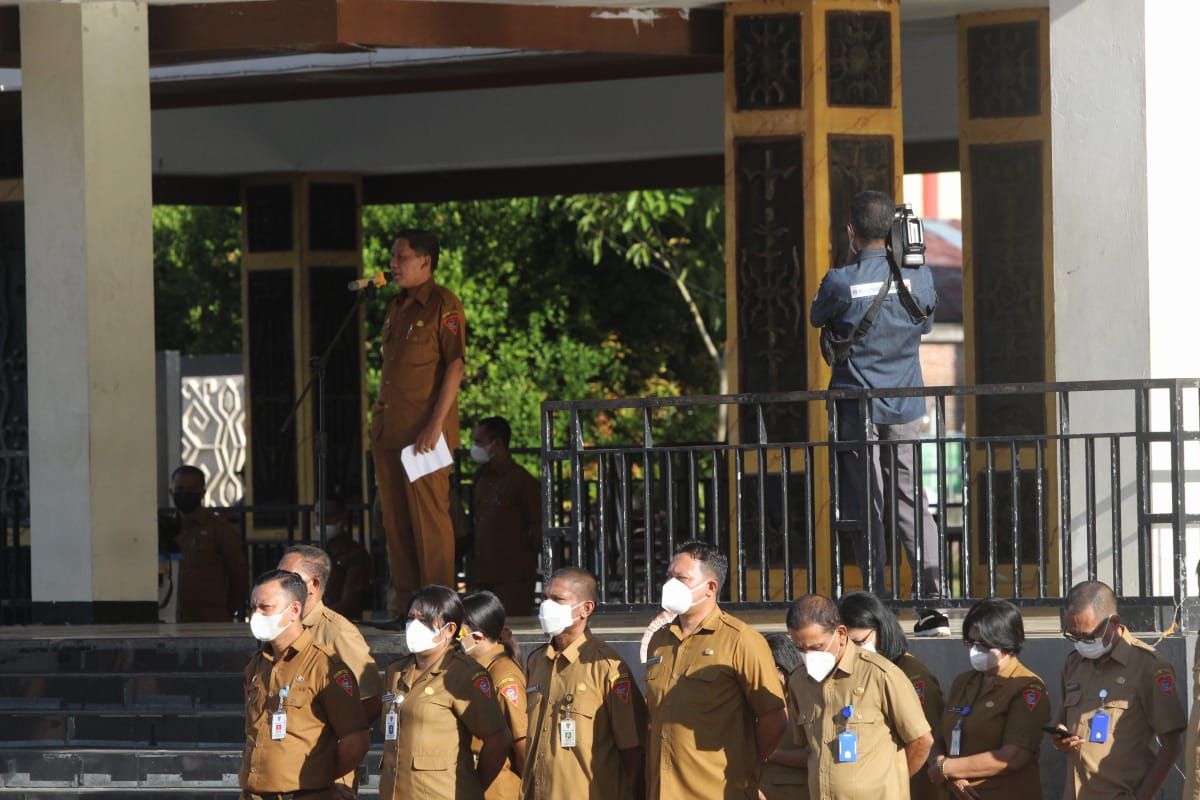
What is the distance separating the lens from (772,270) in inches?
460

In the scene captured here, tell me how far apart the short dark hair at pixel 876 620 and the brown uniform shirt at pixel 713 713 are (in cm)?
54

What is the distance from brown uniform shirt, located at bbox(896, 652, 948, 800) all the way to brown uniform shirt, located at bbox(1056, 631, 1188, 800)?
0.48 metres

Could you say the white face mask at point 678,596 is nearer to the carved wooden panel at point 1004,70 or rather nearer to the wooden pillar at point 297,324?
the carved wooden panel at point 1004,70

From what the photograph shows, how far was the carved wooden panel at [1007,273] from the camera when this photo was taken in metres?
12.1

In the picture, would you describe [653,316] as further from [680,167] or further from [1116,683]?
[1116,683]

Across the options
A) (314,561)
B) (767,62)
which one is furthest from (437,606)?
(767,62)

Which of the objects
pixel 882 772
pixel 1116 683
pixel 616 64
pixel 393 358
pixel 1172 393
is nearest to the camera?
pixel 882 772

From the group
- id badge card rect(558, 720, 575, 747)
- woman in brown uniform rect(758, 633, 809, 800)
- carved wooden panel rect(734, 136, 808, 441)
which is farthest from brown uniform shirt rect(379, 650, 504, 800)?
carved wooden panel rect(734, 136, 808, 441)

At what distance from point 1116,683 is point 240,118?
33.5 ft

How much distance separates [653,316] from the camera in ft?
82.9

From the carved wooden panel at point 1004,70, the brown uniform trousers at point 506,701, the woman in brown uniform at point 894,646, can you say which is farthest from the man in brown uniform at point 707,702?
the carved wooden panel at point 1004,70

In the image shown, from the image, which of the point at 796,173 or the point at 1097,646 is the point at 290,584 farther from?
the point at 796,173

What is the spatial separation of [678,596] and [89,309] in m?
5.59

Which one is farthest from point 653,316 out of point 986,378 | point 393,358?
point 393,358
